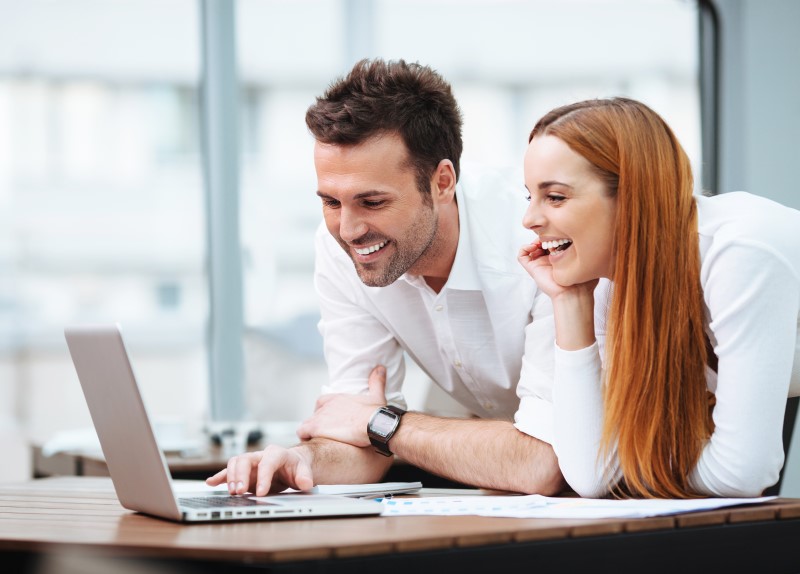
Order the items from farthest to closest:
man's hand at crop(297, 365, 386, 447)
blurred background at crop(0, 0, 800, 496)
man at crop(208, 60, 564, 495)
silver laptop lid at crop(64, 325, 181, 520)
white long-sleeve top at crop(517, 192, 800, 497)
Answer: blurred background at crop(0, 0, 800, 496) → man's hand at crop(297, 365, 386, 447) → man at crop(208, 60, 564, 495) → white long-sleeve top at crop(517, 192, 800, 497) → silver laptop lid at crop(64, 325, 181, 520)

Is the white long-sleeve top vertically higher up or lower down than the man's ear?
lower down

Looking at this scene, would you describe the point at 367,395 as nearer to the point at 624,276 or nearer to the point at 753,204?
the point at 624,276

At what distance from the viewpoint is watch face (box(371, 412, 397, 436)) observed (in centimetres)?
212

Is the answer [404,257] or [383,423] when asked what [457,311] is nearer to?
[404,257]

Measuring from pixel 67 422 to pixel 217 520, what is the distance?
3610mm

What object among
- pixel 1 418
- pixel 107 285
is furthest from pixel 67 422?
pixel 107 285

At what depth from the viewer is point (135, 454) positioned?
1.53 metres

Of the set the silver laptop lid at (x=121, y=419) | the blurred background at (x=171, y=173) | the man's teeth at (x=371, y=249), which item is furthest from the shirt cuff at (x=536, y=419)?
the blurred background at (x=171, y=173)

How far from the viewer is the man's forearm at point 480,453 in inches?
74.8

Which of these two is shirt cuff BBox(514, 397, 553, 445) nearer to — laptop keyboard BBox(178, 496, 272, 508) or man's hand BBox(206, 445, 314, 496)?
man's hand BBox(206, 445, 314, 496)

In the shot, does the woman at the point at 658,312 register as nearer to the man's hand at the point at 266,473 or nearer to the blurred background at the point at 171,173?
the man's hand at the point at 266,473

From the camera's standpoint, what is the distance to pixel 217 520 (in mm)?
1475

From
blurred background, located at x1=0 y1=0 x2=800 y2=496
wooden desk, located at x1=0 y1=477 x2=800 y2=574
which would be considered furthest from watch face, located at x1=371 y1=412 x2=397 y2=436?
blurred background, located at x1=0 y1=0 x2=800 y2=496

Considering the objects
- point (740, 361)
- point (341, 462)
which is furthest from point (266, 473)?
point (740, 361)
